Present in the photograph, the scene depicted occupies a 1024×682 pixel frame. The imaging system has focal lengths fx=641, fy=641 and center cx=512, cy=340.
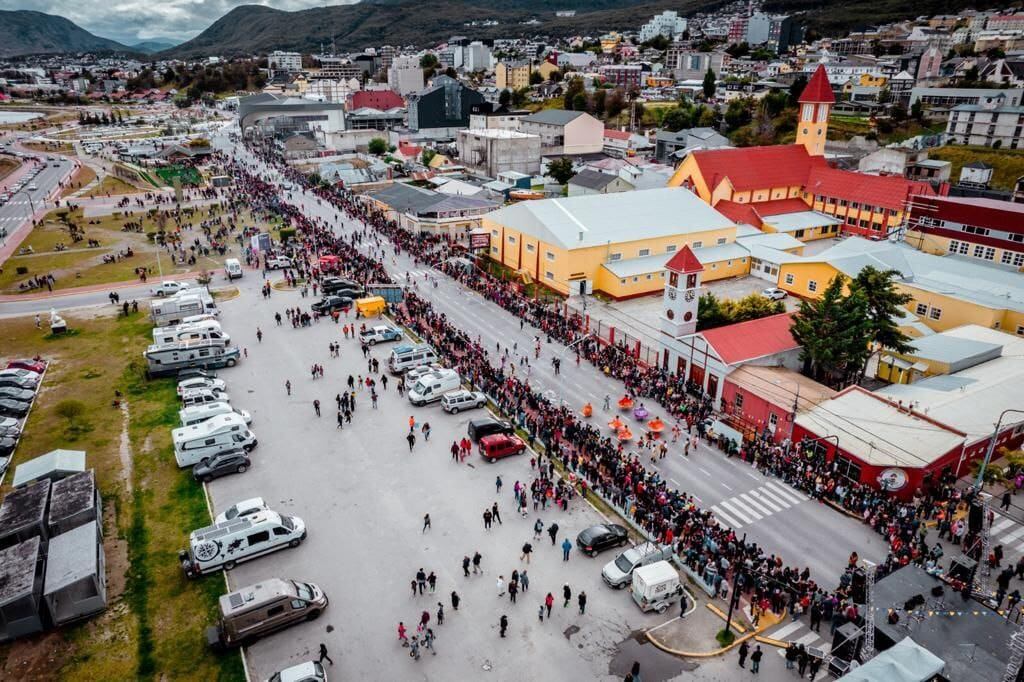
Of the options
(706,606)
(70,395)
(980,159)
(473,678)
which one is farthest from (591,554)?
(980,159)

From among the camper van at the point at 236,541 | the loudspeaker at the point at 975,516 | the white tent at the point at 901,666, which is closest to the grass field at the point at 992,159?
the loudspeaker at the point at 975,516

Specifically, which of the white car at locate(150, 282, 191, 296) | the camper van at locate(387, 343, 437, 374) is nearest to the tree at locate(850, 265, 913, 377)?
the camper van at locate(387, 343, 437, 374)

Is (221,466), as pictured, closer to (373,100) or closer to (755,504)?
(755,504)

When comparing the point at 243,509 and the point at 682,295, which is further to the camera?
the point at 682,295

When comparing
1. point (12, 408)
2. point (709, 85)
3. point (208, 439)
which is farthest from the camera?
point (709, 85)

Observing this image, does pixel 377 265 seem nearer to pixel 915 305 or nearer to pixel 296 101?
pixel 915 305

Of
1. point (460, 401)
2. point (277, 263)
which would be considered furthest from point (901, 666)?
point (277, 263)

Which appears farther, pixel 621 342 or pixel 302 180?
pixel 302 180
